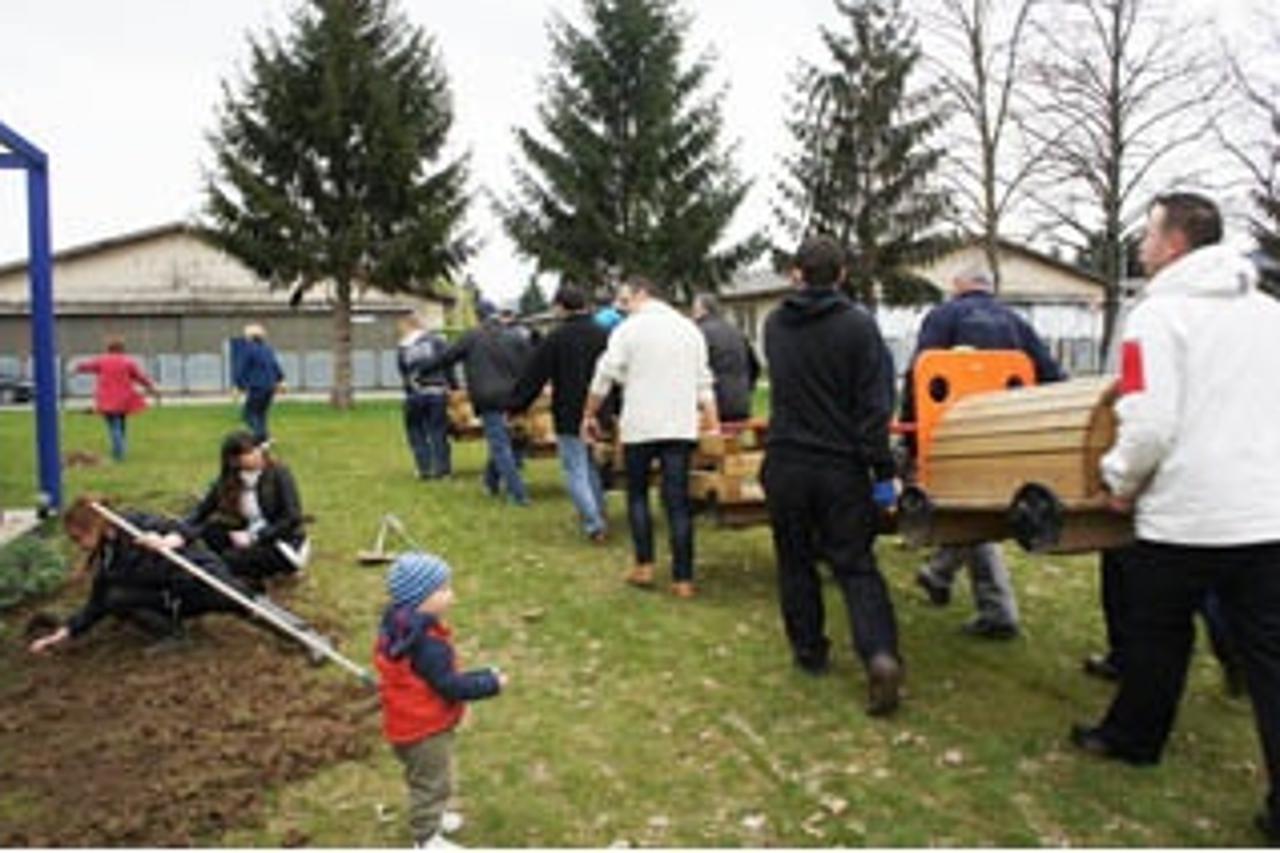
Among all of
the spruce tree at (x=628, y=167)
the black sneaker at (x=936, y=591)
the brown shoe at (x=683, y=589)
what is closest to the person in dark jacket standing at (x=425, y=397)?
the brown shoe at (x=683, y=589)

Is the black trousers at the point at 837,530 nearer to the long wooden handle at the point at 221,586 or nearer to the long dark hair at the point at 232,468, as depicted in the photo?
→ the long wooden handle at the point at 221,586

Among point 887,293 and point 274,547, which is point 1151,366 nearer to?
point 274,547

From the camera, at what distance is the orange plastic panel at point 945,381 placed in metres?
5.36

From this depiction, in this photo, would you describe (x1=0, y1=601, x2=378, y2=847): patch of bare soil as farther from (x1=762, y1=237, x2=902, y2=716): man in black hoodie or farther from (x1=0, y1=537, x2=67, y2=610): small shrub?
(x1=762, y1=237, x2=902, y2=716): man in black hoodie

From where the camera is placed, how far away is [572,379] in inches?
362

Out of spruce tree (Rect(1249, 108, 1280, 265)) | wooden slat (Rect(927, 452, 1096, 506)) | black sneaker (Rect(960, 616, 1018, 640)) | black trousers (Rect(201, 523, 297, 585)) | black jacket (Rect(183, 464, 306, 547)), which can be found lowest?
black sneaker (Rect(960, 616, 1018, 640))

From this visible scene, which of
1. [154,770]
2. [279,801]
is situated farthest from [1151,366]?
[154,770]

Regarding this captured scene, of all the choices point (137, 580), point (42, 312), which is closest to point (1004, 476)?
point (137, 580)

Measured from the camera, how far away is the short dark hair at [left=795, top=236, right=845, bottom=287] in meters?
5.48

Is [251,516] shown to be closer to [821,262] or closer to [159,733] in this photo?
[159,733]

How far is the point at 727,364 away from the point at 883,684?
5017mm

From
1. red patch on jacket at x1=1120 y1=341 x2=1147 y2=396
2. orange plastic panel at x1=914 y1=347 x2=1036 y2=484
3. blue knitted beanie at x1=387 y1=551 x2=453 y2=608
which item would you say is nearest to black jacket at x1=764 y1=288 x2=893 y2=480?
orange plastic panel at x1=914 y1=347 x2=1036 y2=484

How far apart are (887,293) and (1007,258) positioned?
17.7 meters

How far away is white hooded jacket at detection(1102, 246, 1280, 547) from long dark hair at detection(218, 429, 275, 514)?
204 inches
